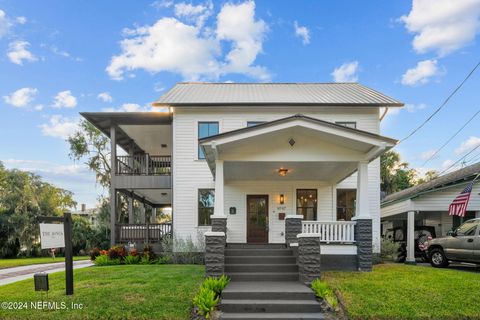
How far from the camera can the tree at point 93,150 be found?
2869cm

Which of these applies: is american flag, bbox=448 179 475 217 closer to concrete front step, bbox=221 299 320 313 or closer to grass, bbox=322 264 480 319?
grass, bbox=322 264 480 319

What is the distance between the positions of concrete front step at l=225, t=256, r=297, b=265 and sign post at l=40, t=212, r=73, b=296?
3.67 meters

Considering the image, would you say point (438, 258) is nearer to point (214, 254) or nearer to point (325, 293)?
point (325, 293)

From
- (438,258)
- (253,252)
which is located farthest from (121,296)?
(438,258)

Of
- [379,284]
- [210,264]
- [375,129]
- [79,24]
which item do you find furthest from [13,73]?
[379,284]

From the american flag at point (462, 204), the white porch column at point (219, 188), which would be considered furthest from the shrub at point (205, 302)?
the american flag at point (462, 204)

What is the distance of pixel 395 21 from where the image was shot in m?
16.1

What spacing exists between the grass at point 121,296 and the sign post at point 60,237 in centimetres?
37

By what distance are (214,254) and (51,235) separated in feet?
11.1

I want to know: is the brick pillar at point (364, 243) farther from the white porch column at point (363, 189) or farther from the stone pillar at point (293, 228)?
the stone pillar at point (293, 228)

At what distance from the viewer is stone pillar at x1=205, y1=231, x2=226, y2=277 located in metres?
7.98

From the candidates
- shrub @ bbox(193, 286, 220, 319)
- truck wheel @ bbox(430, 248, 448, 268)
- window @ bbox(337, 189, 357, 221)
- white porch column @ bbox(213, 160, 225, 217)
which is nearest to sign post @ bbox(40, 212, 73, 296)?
shrub @ bbox(193, 286, 220, 319)

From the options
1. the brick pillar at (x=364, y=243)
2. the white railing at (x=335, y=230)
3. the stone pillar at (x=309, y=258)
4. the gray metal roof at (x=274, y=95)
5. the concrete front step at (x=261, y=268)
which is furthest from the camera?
the gray metal roof at (x=274, y=95)

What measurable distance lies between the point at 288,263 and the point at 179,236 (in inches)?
242
